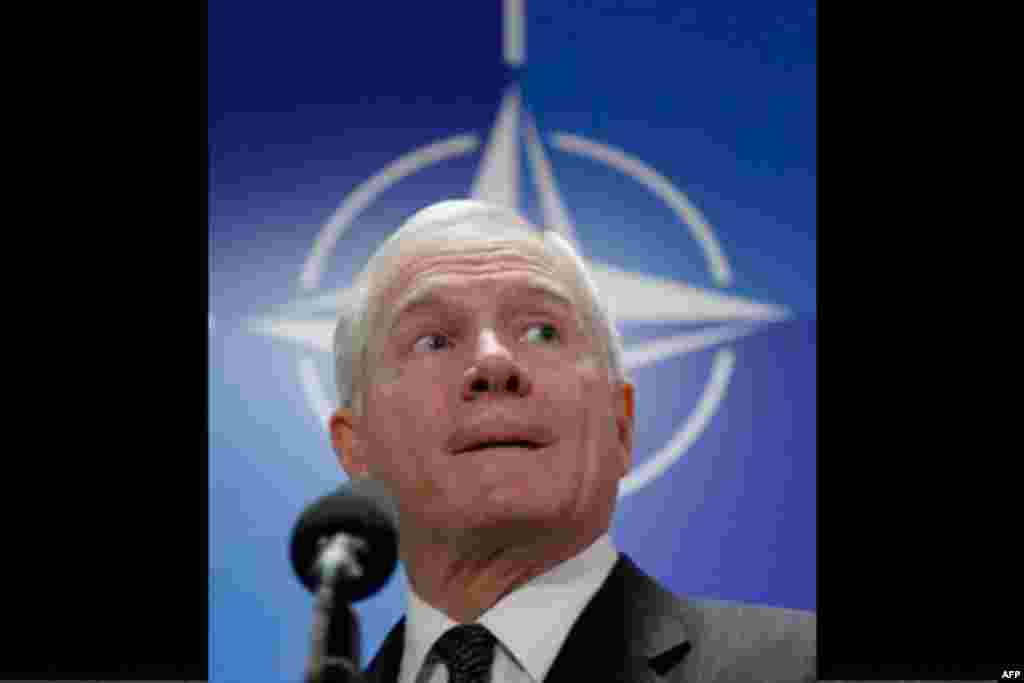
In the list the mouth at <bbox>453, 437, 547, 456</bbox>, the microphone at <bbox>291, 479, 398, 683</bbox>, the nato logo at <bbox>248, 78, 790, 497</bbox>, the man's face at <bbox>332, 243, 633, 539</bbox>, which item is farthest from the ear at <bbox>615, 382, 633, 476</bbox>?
the microphone at <bbox>291, 479, 398, 683</bbox>

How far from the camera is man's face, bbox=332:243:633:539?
7.31 ft

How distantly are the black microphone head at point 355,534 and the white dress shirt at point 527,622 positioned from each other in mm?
712

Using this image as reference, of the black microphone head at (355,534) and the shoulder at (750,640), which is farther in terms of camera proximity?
the shoulder at (750,640)

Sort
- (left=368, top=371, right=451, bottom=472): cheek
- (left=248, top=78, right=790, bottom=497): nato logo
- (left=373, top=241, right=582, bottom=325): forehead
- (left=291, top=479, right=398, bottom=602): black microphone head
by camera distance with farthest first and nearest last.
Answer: (left=248, top=78, right=790, bottom=497): nato logo < (left=373, top=241, right=582, bottom=325): forehead < (left=368, top=371, right=451, bottom=472): cheek < (left=291, top=479, right=398, bottom=602): black microphone head

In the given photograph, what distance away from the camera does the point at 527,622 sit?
88.2 inches

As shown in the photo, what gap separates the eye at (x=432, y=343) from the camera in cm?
235

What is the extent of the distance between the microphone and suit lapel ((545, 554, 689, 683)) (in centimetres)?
73

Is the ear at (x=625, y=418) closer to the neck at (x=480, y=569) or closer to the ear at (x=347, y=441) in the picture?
the neck at (x=480, y=569)

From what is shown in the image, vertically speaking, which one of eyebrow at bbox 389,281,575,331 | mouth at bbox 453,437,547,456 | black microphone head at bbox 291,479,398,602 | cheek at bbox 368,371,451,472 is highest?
eyebrow at bbox 389,281,575,331

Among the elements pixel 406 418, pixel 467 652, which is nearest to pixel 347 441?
pixel 406 418

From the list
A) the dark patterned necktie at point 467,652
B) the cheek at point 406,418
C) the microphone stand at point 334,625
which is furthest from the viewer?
the cheek at point 406,418

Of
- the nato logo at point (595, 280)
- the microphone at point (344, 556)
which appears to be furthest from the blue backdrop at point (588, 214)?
the microphone at point (344, 556)

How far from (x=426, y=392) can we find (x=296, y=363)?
910 millimetres

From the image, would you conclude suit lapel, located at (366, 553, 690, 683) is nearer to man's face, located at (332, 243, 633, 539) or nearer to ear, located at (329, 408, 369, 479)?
man's face, located at (332, 243, 633, 539)
